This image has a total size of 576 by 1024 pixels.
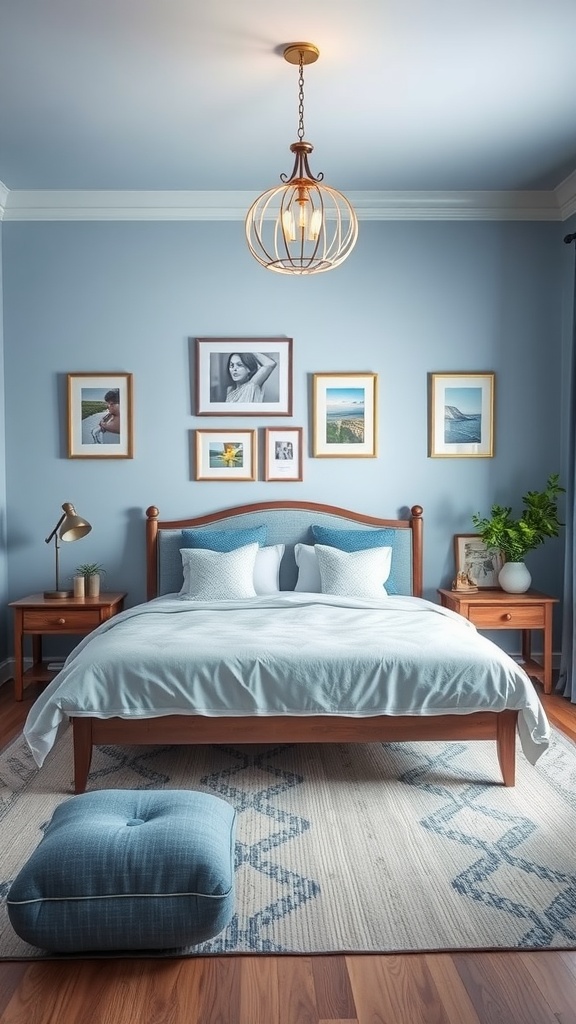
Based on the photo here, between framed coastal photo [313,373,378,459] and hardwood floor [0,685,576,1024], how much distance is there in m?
3.36

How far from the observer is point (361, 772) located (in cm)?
346

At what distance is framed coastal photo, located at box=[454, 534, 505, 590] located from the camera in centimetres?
514

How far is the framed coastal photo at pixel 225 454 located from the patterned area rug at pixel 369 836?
1.90m

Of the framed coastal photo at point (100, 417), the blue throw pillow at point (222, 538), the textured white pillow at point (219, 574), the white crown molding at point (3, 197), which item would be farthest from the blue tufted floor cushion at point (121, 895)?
the white crown molding at point (3, 197)

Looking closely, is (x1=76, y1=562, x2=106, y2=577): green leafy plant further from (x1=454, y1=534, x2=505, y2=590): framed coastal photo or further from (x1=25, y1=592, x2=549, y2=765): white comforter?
(x1=454, y1=534, x2=505, y2=590): framed coastal photo

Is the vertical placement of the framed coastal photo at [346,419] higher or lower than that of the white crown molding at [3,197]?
lower

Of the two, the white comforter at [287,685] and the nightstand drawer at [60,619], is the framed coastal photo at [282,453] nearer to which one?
the nightstand drawer at [60,619]

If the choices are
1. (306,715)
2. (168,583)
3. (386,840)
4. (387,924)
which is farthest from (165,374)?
(387,924)

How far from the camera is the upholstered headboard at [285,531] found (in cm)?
499

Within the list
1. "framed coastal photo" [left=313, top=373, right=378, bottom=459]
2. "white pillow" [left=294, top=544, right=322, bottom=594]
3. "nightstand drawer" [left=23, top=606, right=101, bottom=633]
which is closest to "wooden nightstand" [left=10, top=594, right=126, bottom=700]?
"nightstand drawer" [left=23, top=606, right=101, bottom=633]

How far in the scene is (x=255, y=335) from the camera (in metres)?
5.09

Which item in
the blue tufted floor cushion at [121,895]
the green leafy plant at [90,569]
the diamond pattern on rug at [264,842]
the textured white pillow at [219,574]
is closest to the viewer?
the blue tufted floor cushion at [121,895]

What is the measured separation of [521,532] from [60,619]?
2.77 metres

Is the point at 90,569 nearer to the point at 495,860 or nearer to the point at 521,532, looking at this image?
the point at 521,532
